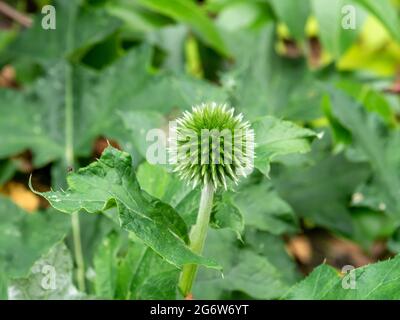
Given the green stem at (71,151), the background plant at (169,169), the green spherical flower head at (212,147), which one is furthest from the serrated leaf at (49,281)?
the green spherical flower head at (212,147)

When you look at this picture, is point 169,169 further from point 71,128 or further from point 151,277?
point 71,128

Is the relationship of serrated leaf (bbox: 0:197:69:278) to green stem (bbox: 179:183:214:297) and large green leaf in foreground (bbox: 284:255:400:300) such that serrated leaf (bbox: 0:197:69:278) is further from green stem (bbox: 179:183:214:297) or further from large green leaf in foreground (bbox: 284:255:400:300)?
large green leaf in foreground (bbox: 284:255:400:300)

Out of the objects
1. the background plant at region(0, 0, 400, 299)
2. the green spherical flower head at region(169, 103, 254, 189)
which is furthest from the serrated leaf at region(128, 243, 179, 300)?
the green spherical flower head at region(169, 103, 254, 189)

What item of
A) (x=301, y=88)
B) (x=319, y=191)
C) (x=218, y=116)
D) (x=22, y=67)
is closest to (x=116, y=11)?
(x=22, y=67)

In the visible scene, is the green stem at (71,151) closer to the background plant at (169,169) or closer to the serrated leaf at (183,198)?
the background plant at (169,169)

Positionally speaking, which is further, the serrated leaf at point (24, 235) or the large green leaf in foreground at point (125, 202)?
the serrated leaf at point (24, 235)
